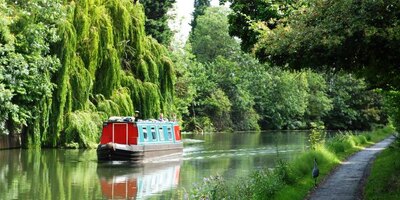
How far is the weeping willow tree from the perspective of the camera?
31.1 meters

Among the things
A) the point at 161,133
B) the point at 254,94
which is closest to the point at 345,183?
the point at 161,133

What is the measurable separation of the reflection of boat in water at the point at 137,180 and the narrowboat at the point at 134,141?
105cm

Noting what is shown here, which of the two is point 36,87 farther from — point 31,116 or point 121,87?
point 121,87

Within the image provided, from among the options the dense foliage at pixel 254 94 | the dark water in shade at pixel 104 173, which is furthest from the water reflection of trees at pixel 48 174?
the dense foliage at pixel 254 94

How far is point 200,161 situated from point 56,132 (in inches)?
336

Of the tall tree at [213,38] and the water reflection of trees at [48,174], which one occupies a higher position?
the tall tree at [213,38]

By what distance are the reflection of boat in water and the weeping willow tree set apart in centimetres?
671

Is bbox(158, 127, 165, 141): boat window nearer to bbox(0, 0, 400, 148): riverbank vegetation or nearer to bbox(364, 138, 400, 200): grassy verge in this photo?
bbox(0, 0, 400, 148): riverbank vegetation

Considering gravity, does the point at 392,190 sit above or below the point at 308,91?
below

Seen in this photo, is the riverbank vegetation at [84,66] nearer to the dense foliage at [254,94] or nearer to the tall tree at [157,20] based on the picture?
the tall tree at [157,20]

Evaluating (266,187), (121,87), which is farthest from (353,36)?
(121,87)

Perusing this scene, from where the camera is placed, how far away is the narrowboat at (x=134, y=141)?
27155mm

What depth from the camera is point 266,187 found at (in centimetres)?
1220

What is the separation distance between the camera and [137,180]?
2122 cm
